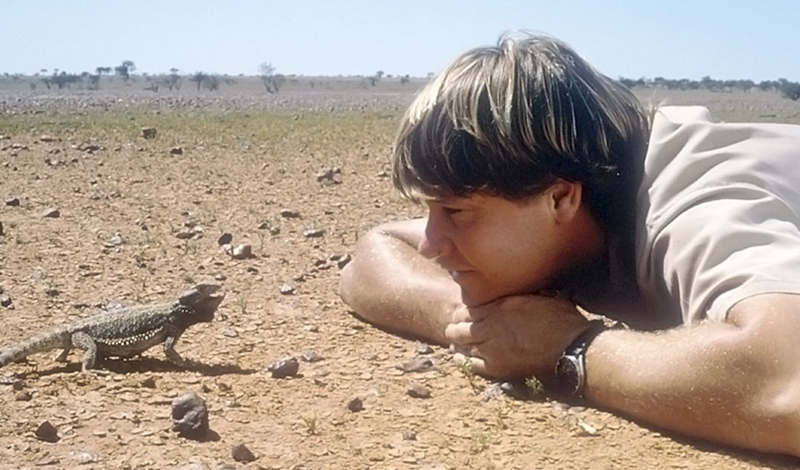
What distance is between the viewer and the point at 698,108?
3.78 m

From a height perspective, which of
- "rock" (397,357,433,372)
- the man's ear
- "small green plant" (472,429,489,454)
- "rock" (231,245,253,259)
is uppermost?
the man's ear

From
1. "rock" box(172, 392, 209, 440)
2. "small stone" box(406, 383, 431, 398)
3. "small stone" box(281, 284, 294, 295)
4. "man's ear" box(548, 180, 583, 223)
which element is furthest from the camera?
"small stone" box(281, 284, 294, 295)

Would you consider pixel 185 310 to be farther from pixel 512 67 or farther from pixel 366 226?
pixel 366 226

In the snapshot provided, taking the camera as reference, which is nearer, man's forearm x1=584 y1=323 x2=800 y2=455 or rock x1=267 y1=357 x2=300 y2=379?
man's forearm x1=584 y1=323 x2=800 y2=455

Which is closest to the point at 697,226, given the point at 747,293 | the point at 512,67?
the point at 747,293

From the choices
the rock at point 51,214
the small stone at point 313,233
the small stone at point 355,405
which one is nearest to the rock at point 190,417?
the small stone at point 355,405

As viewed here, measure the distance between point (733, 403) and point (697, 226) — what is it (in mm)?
540

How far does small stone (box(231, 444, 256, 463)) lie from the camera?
3.15m

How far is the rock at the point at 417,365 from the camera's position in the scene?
13.5ft

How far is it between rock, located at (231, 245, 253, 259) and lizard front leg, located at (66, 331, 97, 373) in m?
2.09

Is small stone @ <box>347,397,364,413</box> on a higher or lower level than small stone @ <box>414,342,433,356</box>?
higher

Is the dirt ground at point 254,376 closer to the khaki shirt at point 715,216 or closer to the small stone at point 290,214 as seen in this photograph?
the small stone at point 290,214

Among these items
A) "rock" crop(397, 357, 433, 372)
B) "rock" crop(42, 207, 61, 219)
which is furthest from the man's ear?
"rock" crop(42, 207, 61, 219)

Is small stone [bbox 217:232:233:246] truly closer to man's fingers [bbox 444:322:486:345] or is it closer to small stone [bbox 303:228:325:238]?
small stone [bbox 303:228:325:238]
